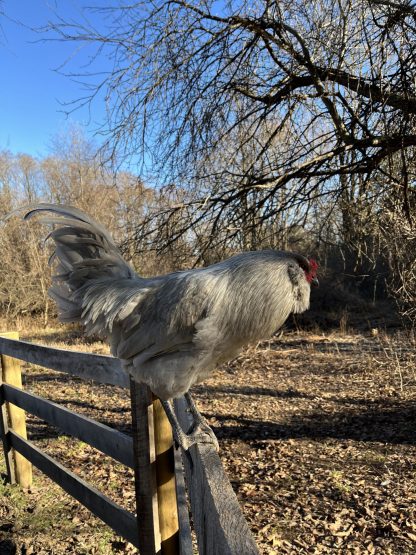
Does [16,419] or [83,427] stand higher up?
[83,427]

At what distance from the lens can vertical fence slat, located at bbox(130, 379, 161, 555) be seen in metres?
2.37

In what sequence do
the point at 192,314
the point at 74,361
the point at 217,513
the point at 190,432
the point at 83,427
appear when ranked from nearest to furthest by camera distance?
the point at 217,513, the point at 192,314, the point at 190,432, the point at 83,427, the point at 74,361

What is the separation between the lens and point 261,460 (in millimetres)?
5531

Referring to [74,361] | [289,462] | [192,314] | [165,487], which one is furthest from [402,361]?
[192,314]

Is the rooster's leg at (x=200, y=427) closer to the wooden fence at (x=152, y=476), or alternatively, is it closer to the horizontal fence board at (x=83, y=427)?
the wooden fence at (x=152, y=476)

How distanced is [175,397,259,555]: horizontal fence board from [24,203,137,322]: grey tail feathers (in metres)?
1.33

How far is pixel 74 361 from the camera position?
11.6 ft

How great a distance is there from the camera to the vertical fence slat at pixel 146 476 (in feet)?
7.77

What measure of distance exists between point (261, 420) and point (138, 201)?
3.75 m

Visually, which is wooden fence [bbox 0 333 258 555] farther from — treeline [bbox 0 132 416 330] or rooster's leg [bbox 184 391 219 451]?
treeline [bbox 0 132 416 330]

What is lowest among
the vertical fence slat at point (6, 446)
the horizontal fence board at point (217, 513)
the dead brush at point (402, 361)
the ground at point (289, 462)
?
the ground at point (289, 462)

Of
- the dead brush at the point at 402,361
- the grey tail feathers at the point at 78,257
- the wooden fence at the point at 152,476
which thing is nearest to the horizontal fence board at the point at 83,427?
the wooden fence at the point at 152,476

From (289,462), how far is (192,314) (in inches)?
152

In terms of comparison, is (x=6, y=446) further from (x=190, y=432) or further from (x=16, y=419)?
(x=190, y=432)
